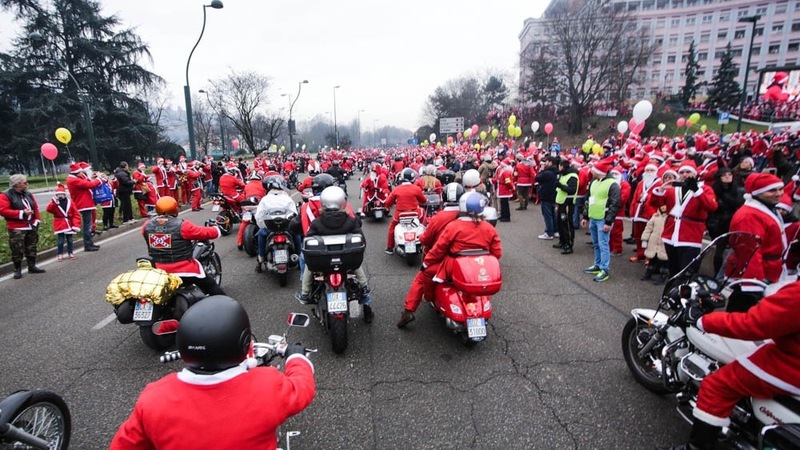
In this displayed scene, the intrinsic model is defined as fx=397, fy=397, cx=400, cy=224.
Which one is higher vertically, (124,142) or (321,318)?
(124,142)

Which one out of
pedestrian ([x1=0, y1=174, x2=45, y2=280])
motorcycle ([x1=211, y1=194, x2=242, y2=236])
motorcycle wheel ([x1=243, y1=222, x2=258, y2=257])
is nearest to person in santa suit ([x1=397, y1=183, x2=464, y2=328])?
motorcycle wheel ([x1=243, y1=222, x2=258, y2=257])

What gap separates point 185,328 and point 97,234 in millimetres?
11463

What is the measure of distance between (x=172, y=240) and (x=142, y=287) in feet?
2.36

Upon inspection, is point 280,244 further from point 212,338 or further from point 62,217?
point 62,217

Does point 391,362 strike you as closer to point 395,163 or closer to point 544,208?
point 544,208

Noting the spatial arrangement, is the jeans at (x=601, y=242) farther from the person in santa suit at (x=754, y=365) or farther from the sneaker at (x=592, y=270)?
the person in santa suit at (x=754, y=365)

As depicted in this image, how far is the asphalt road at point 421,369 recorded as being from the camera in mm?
3119

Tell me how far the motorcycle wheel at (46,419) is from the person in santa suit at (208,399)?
5.19 ft

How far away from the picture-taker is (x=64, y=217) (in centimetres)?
827

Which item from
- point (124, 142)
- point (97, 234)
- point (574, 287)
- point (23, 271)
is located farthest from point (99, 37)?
point (574, 287)

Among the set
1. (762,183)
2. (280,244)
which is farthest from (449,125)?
(762,183)

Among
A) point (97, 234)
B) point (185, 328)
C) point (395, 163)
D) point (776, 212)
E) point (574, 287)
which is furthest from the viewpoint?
point (395, 163)

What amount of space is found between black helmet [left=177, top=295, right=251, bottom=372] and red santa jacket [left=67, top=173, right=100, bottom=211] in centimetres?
971

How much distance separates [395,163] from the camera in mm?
16719
